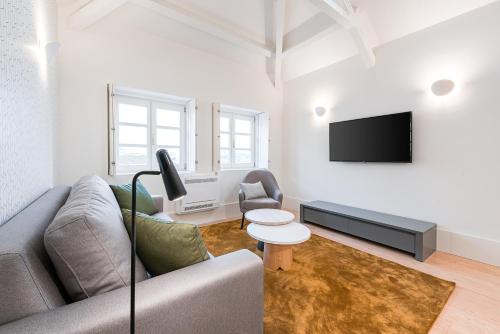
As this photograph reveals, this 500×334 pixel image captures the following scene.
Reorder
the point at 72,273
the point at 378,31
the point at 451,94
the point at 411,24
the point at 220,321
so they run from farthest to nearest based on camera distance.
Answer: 1. the point at 378,31
2. the point at 411,24
3. the point at 451,94
4. the point at 220,321
5. the point at 72,273

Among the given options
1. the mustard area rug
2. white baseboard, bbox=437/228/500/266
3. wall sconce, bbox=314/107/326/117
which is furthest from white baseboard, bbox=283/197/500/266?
wall sconce, bbox=314/107/326/117

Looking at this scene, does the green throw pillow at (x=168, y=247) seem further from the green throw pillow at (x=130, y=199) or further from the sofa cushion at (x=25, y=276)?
the green throw pillow at (x=130, y=199)

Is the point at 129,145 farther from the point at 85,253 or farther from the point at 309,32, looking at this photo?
the point at 309,32

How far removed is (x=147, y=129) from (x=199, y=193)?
1.25 metres

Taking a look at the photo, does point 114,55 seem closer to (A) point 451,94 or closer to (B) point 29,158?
(B) point 29,158

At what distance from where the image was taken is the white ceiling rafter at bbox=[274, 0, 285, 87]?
2998 mm

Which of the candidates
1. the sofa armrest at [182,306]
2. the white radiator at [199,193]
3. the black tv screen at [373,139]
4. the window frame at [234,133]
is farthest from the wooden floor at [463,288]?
the window frame at [234,133]

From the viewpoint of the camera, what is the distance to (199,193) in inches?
134

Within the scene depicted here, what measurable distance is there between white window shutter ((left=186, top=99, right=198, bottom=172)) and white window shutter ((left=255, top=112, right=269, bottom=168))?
4.86 feet

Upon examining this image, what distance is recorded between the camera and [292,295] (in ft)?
5.68

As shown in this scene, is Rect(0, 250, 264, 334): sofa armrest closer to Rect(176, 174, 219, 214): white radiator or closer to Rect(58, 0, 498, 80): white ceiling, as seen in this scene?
Rect(176, 174, 219, 214): white radiator

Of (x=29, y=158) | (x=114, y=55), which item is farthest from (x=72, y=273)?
(x=114, y=55)

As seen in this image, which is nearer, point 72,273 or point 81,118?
point 72,273

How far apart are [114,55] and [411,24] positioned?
149 inches
